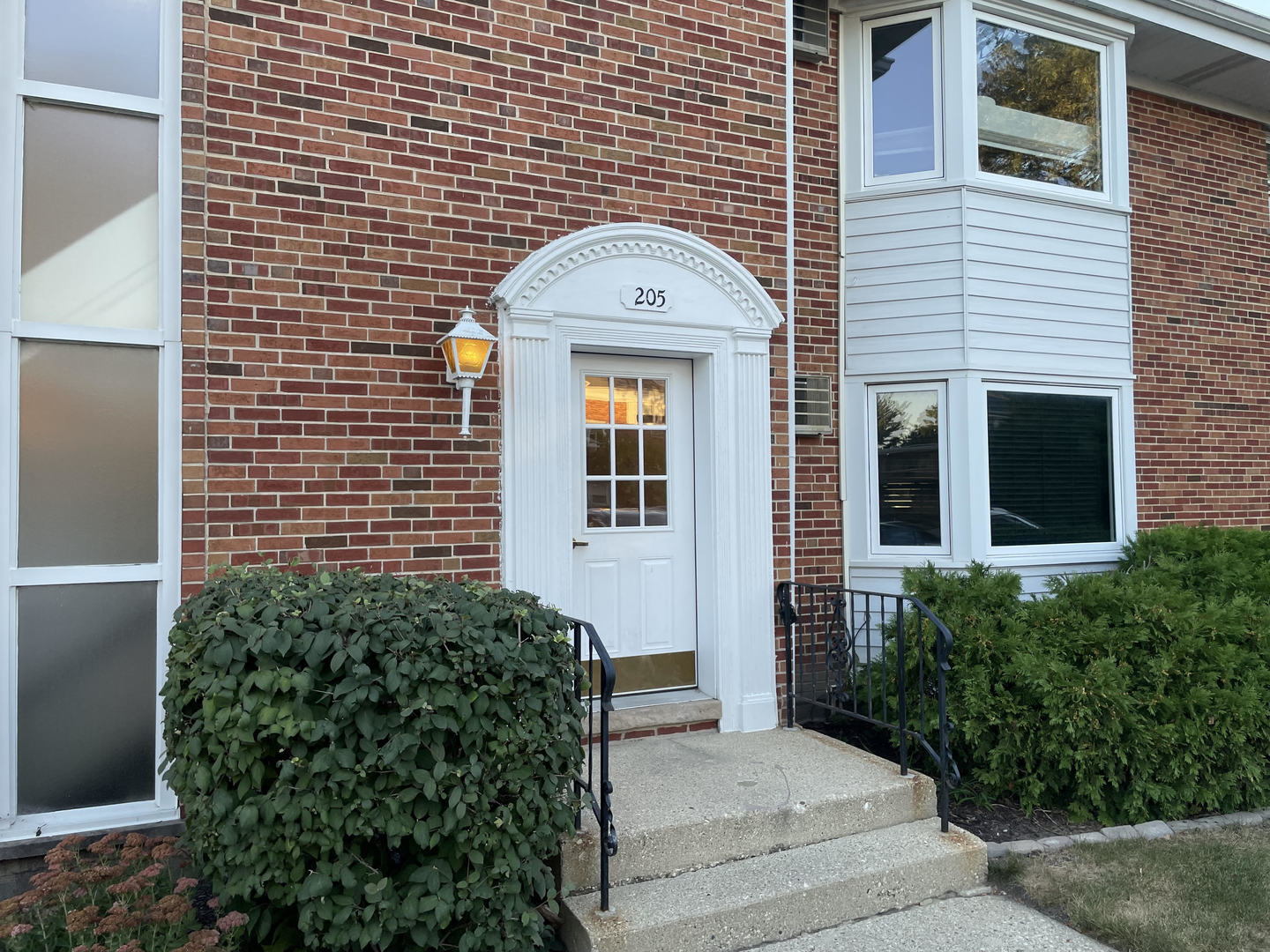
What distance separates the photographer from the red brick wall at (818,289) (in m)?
5.75

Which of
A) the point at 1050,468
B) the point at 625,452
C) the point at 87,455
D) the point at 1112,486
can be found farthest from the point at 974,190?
the point at 87,455

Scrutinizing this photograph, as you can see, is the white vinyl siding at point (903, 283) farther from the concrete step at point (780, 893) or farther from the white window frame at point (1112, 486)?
the concrete step at point (780, 893)

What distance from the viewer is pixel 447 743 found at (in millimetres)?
2885

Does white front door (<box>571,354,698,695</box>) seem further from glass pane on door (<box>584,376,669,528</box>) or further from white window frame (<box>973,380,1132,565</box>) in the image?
white window frame (<box>973,380,1132,565</box>)

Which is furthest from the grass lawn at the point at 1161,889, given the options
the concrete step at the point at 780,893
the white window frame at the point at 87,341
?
the white window frame at the point at 87,341

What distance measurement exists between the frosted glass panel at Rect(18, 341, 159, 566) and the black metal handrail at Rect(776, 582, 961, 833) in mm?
3350

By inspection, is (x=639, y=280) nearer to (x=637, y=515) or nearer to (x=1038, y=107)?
(x=637, y=515)

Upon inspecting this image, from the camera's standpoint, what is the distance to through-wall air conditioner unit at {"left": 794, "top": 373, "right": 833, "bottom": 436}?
18.9 ft

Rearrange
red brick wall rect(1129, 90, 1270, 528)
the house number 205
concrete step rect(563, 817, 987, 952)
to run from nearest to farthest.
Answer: concrete step rect(563, 817, 987, 952)
the house number 205
red brick wall rect(1129, 90, 1270, 528)

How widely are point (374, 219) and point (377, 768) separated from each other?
267 cm

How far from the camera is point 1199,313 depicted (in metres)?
7.37

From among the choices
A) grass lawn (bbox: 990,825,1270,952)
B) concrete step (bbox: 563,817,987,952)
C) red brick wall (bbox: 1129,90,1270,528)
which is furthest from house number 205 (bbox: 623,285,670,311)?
red brick wall (bbox: 1129,90,1270,528)

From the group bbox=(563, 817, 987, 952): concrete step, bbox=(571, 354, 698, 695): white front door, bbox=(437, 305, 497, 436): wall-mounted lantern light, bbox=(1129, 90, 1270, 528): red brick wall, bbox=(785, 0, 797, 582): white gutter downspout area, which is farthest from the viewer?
bbox=(1129, 90, 1270, 528): red brick wall

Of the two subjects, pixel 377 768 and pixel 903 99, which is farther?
pixel 903 99
